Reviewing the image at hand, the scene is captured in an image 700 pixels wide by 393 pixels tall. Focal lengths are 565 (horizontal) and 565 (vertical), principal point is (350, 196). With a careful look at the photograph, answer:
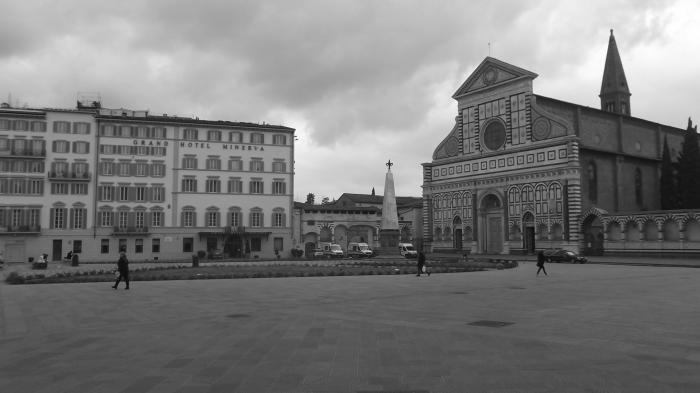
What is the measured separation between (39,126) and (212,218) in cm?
1998

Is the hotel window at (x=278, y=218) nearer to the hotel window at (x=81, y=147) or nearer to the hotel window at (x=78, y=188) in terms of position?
the hotel window at (x=78, y=188)

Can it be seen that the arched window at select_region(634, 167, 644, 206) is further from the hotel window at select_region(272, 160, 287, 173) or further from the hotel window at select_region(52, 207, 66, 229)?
the hotel window at select_region(52, 207, 66, 229)

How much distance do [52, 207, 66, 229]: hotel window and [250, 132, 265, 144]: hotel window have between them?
21.3 m

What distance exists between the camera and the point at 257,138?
65.5 m

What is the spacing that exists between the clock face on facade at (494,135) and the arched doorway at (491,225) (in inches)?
244

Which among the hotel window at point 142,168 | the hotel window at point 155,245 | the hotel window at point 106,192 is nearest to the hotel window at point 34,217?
the hotel window at point 106,192

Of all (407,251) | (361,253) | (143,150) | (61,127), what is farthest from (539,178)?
(61,127)

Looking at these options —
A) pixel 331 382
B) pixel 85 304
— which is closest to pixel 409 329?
pixel 331 382

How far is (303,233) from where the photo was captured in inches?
2923

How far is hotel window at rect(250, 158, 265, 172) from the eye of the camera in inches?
2569

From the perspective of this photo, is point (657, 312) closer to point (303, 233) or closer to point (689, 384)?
point (689, 384)

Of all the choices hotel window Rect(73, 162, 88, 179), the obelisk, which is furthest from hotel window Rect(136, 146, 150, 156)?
the obelisk

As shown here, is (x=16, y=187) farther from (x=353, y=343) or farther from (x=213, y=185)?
(x=353, y=343)

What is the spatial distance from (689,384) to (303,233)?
6750 centimetres
